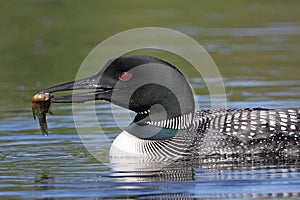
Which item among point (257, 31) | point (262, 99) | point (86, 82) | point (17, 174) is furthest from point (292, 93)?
point (257, 31)

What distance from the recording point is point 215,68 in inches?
604

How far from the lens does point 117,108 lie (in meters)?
12.2

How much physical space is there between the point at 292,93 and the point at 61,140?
3.93 metres

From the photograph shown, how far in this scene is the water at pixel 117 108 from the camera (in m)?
8.02

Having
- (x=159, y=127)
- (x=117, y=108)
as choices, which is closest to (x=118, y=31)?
(x=117, y=108)

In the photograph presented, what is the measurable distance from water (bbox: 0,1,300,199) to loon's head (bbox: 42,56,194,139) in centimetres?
56

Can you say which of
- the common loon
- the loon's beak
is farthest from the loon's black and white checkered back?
the loon's beak

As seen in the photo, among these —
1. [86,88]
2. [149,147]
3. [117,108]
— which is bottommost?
[149,147]

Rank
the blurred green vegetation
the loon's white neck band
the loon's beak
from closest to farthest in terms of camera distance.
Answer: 1. the loon's beak
2. the loon's white neck band
3. the blurred green vegetation

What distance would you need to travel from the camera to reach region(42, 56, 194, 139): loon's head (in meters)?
9.02

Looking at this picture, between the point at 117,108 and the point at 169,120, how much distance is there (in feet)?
9.88

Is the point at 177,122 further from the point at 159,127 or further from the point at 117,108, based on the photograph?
the point at 117,108

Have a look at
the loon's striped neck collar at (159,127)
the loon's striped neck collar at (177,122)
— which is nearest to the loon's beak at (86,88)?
the loon's striped neck collar at (159,127)

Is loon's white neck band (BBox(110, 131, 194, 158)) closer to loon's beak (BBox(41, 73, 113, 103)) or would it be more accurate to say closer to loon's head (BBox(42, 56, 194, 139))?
loon's head (BBox(42, 56, 194, 139))
